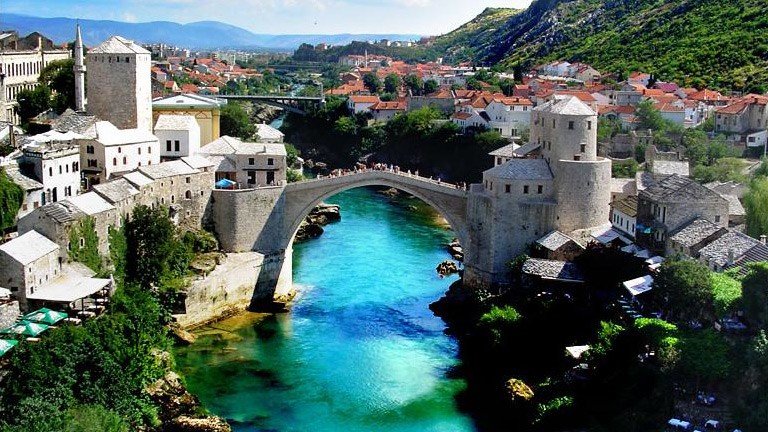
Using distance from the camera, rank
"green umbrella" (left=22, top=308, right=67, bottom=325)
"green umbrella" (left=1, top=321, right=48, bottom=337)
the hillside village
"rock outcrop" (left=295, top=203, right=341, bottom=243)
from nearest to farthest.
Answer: "green umbrella" (left=1, top=321, right=48, bottom=337)
"green umbrella" (left=22, top=308, right=67, bottom=325)
the hillside village
"rock outcrop" (left=295, top=203, right=341, bottom=243)

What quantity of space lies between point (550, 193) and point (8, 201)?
1744 centimetres

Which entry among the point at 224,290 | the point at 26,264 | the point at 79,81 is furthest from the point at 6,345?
the point at 79,81

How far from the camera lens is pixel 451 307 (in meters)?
34.0

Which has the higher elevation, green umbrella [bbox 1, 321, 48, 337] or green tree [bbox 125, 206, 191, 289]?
green tree [bbox 125, 206, 191, 289]

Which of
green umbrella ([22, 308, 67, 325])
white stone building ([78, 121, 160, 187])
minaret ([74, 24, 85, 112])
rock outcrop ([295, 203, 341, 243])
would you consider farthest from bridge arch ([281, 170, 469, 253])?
green umbrella ([22, 308, 67, 325])

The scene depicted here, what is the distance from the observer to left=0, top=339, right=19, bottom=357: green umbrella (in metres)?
22.6

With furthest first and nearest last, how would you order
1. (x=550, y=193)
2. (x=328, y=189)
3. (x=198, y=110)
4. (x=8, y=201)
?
1. (x=198, y=110)
2. (x=328, y=189)
3. (x=550, y=193)
4. (x=8, y=201)

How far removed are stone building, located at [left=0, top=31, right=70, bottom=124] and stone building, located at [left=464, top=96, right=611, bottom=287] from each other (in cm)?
2090

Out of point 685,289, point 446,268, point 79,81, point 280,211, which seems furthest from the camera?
point 446,268

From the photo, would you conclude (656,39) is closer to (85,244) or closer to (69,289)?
(85,244)

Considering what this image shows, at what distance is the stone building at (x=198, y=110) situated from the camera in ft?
135

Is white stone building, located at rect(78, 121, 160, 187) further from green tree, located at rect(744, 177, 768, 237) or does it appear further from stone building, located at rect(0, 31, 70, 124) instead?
green tree, located at rect(744, 177, 768, 237)

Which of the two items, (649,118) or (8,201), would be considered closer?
(8,201)

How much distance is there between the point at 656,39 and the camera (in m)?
72.6
